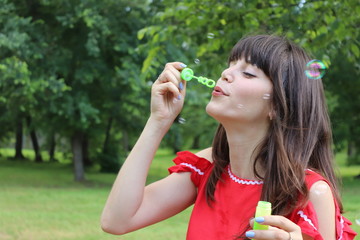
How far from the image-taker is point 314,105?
168 cm

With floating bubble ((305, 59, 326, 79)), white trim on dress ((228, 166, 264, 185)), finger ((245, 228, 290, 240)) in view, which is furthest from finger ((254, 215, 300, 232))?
floating bubble ((305, 59, 326, 79))

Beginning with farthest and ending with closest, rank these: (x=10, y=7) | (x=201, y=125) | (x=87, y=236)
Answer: (x=201, y=125)
(x=10, y=7)
(x=87, y=236)

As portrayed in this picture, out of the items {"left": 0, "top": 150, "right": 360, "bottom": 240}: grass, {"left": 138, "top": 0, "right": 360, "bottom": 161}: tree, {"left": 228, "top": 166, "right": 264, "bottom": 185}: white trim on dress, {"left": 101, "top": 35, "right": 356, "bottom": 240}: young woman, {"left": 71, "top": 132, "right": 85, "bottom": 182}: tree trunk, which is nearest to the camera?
{"left": 101, "top": 35, "right": 356, "bottom": 240}: young woman

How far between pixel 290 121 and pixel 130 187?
0.52 meters

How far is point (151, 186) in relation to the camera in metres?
1.81

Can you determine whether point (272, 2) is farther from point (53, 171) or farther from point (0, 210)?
point (53, 171)

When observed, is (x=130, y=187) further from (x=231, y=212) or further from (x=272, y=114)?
(x=272, y=114)

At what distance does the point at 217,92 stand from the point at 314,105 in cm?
29

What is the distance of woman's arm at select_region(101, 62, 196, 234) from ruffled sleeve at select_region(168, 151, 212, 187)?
19mm

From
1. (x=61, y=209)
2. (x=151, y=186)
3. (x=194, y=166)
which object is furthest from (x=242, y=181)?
(x=61, y=209)

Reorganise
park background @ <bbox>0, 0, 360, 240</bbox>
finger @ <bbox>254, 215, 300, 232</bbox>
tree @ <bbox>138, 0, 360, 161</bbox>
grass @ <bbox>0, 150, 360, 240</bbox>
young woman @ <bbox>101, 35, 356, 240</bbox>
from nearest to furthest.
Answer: finger @ <bbox>254, 215, 300, 232</bbox>
young woman @ <bbox>101, 35, 356, 240</bbox>
tree @ <bbox>138, 0, 360, 161</bbox>
grass @ <bbox>0, 150, 360, 240</bbox>
park background @ <bbox>0, 0, 360, 240</bbox>

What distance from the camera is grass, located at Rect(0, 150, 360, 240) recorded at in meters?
6.83

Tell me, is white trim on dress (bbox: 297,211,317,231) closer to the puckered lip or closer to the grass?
the puckered lip

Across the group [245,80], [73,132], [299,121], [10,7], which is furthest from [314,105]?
[73,132]
